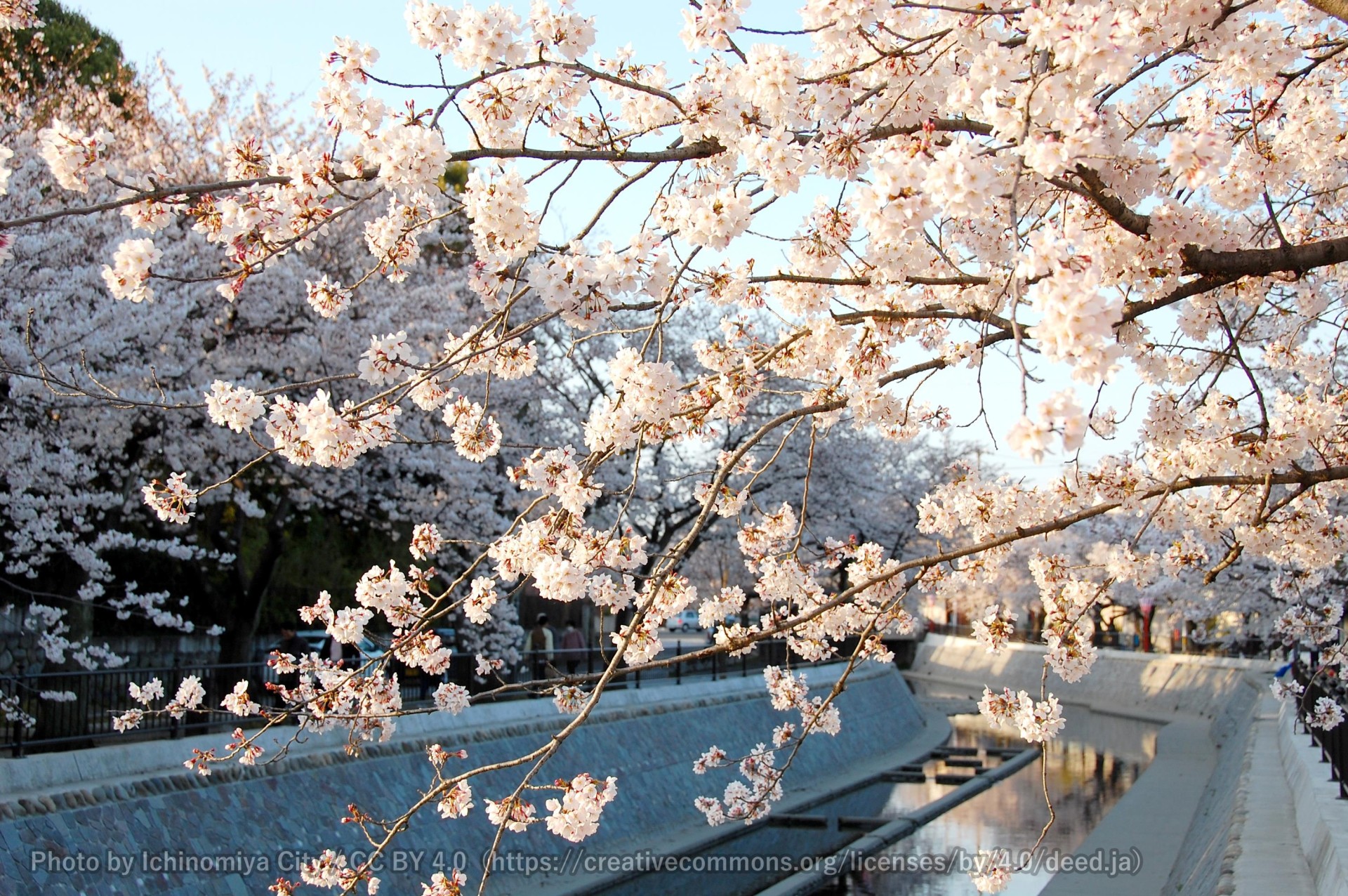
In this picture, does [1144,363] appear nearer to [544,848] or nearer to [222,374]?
[544,848]

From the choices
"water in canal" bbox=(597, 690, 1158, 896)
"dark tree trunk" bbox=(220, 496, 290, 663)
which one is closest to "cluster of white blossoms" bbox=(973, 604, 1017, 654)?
"water in canal" bbox=(597, 690, 1158, 896)

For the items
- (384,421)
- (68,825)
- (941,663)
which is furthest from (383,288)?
(941,663)

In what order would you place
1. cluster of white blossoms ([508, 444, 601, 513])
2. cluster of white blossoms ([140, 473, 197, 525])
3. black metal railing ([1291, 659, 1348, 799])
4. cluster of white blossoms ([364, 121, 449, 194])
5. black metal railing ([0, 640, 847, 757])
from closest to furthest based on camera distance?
1. cluster of white blossoms ([364, 121, 449, 194])
2. cluster of white blossoms ([508, 444, 601, 513])
3. cluster of white blossoms ([140, 473, 197, 525])
4. black metal railing ([1291, 659, 1348, 799])
5. black metal railing ([0, 640, 847, 757])

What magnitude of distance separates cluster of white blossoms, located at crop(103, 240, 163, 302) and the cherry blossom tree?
13 mm

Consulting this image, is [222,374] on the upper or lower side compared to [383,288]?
lower

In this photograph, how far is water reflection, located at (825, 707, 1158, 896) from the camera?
13.8 meters

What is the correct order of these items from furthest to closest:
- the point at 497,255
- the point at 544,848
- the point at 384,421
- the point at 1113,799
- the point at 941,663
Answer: the point at 941,663 < the point at 1113,799 < the point at 544,848 < the point at 384,421 < the point at 497,255

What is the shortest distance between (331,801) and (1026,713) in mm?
7497

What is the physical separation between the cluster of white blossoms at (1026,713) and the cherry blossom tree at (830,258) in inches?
0.7

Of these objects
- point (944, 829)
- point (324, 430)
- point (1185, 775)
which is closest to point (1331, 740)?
point (944, 829)

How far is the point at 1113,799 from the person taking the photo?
2020cm

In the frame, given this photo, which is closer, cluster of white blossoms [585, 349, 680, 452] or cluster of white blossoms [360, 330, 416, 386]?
cluster of white blossoms [585, 349, 680, 452]

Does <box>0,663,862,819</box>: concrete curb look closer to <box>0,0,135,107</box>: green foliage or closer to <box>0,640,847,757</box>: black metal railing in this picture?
<box>0,640,847,757</box>: black metal railing

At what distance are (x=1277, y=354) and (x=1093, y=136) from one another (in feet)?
13.4
